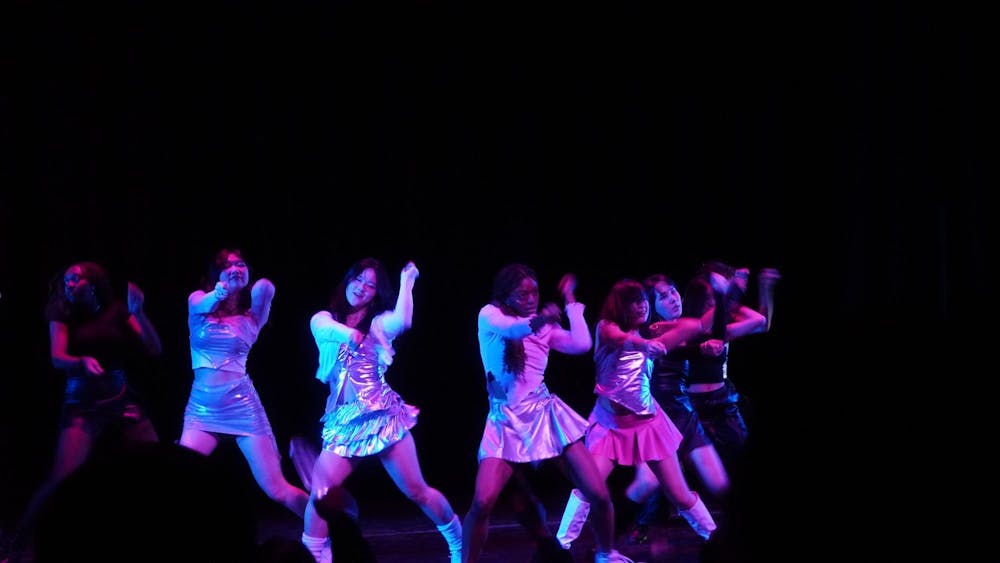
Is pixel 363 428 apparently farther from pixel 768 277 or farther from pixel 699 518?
pixel 768 277

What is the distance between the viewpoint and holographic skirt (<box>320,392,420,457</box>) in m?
4.84

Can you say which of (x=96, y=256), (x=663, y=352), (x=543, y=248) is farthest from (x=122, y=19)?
(x=663, y=352)

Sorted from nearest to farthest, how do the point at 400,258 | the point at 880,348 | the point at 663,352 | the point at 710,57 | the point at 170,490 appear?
1. the point at 880,348
2. the point at 170,490
3. the point at 663,352
4. the point at 400,258
5. the point at 710,57

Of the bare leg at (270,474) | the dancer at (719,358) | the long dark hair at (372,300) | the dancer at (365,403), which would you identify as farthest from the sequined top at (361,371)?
the dancer at (719,358)

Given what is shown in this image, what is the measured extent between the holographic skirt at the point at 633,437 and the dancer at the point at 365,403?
1019 millimetres

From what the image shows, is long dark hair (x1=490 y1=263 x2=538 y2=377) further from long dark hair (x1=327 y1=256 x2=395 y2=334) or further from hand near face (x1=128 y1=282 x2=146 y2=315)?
hand near face (x1=128 y1=282 x2=146 y2=315)

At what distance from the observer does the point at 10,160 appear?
6375 millimetres

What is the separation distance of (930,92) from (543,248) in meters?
3.84

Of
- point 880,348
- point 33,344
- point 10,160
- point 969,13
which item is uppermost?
point 969,13

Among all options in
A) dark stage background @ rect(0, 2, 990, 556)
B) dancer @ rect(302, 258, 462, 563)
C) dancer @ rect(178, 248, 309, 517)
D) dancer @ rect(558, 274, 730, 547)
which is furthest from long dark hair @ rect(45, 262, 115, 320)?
dancer @ rect(558, 274, 730, 547)

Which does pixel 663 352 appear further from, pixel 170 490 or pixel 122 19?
pixel 122 19

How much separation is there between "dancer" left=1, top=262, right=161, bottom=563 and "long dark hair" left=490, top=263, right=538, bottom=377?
2.14 m

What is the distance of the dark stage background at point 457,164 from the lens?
6.53 metres

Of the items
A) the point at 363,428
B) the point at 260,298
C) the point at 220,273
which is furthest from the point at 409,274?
the point at 220,273
